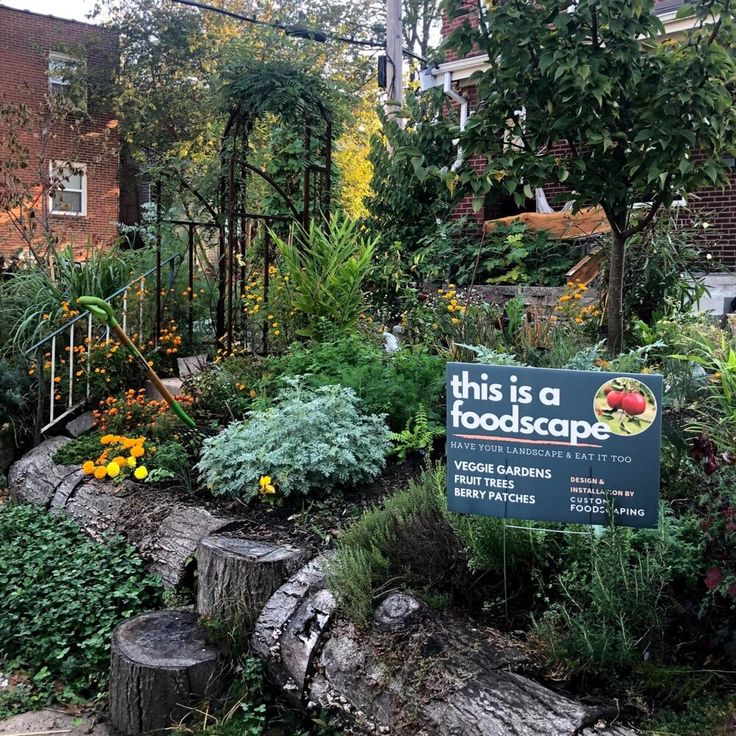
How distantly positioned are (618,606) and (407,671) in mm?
768

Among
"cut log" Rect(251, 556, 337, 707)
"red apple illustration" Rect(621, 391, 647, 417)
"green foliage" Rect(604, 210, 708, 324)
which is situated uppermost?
"green foliage" Rect(604, 210, 708, 324)

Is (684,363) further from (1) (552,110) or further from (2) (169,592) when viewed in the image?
(2) (169,592)

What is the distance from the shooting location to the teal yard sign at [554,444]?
2.59 meters

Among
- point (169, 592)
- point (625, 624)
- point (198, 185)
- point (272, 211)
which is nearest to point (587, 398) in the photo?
point (625, 624)

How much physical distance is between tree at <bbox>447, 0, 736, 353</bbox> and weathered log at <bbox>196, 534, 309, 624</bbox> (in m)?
2.62

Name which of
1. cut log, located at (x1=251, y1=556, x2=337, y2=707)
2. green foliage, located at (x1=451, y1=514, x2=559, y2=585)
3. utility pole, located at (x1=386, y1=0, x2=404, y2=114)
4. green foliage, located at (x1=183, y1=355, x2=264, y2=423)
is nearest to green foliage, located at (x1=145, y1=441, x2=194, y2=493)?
green foliage, located at (x1=183, y1=355, x2=264, y2=423)

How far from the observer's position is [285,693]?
314 cm

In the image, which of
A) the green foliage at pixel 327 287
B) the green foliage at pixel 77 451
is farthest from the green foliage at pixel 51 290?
the green foliage at pixel 327 287

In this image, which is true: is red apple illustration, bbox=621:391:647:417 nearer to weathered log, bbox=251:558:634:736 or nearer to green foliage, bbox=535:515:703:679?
green foliage, bbox=535:515:703:679

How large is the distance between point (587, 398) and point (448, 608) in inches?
40.4

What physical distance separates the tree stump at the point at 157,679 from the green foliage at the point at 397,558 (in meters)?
0.70

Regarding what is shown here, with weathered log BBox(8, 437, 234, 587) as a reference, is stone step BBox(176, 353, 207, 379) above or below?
above

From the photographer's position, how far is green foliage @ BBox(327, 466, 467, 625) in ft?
9.93

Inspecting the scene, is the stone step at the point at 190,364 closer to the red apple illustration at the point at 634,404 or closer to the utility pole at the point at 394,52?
the red apple illustration at the point at 634,404
